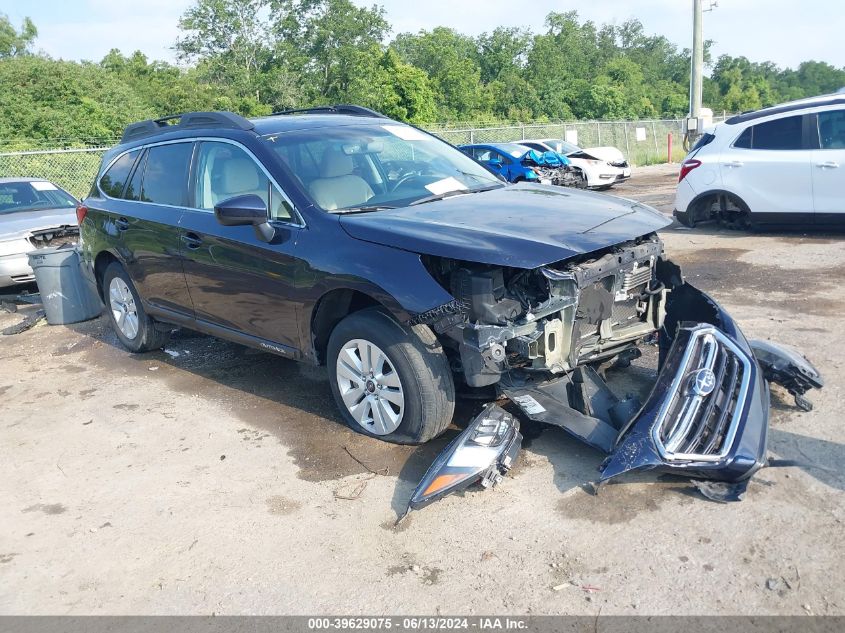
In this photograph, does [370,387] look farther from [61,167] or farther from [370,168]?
[61,167]

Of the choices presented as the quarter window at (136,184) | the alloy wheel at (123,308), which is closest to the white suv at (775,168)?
the quarter window at (136,184)

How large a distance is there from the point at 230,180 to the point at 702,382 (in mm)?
3306

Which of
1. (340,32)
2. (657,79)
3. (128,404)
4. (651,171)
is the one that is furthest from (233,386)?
(657,79)

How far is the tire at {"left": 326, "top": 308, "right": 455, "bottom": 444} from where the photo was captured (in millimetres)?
4039

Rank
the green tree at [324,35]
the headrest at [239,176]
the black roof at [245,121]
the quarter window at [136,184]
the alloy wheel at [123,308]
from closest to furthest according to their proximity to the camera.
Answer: the headrest at [239,176]
the black roof at [245,121]
the quarter window at [136,184]
the alloy wheel at [123,308]
the green tree at [324,35]

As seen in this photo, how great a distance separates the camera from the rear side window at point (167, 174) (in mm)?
5605

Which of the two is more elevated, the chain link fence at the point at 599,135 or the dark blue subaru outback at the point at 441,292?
the chain link fence at the point at 599,135

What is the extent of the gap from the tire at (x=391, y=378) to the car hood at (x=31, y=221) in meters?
6.54

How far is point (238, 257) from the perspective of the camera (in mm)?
4961

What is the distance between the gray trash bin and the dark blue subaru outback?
110 inches

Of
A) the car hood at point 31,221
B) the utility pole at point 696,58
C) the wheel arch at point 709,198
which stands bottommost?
the wheel arch at point 709,198

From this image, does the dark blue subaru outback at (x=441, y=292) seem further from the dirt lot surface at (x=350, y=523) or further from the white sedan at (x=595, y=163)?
the white sedan at (x=595, y=163)

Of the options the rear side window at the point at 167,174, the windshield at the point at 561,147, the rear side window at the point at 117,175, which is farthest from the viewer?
the windshield at the point at 561,147

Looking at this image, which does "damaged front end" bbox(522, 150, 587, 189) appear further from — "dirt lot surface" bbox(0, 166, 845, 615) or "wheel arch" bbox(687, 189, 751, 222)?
"dirt lot surface" bbox(0, 166, 845, 615)
